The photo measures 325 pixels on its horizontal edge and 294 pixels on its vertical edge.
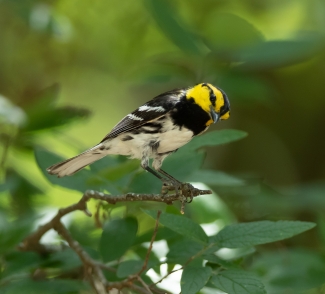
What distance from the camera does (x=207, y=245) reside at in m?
1.54

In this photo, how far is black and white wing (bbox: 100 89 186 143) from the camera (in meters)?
2.25

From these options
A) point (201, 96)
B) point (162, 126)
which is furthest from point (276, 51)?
point (162, 126)

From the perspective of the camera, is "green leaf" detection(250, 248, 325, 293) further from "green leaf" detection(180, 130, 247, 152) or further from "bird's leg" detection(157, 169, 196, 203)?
"green leaf" detection(180, 130, 247, 152)

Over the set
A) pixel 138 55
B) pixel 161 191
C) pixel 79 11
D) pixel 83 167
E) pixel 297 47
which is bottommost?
pixel 161 191

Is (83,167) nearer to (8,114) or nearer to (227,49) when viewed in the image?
(8,114)

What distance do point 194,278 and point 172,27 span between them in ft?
5.25

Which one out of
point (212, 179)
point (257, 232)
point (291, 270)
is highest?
point (212, 179)

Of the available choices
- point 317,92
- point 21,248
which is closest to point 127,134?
point 21,248

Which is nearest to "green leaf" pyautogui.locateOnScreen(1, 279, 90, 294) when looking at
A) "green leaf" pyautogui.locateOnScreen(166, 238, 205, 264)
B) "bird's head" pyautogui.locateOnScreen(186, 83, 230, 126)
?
"green leaf" pyautogui.locateOnScreen(166, 238, 205, 264)

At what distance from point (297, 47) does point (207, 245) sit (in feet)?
5.04

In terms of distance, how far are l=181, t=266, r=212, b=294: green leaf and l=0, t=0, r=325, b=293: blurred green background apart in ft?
3.29

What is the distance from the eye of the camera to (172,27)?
2.64 metres

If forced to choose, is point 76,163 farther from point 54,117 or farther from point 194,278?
point 194,278

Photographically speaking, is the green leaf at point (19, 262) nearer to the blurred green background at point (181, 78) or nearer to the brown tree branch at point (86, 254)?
the brown tree branch at point (86, 254)
